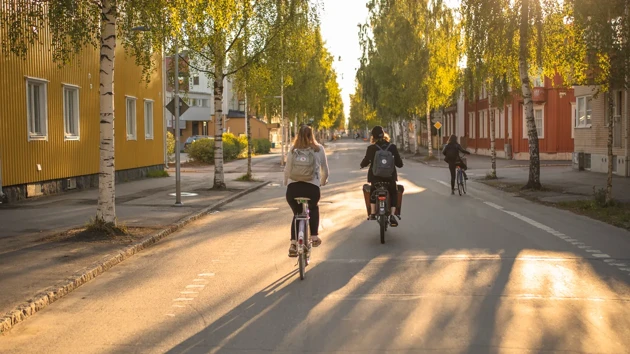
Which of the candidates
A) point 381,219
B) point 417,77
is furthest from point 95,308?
point 417,77

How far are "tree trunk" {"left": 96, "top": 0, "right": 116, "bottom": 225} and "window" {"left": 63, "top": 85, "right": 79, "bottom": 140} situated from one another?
11.6m

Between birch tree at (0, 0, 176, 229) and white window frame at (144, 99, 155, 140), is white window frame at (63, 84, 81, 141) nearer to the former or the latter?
white window frame at (144, 99, 155, 140)

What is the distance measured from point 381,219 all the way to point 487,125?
45.2m

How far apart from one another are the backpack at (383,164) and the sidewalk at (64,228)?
397cm

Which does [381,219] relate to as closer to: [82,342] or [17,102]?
[82,342]

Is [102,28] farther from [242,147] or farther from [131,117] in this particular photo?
[242,147]

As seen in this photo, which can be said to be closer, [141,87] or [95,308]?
[95,308]

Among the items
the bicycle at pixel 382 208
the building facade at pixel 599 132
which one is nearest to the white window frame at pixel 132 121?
the building facade at pixel 599 132

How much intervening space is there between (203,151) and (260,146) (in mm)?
24348

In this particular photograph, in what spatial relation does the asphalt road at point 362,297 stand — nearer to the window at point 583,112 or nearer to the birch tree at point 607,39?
the birch tree at point 607,39

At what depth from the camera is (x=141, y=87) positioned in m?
31.3

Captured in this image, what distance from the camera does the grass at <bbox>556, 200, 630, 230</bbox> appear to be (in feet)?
46.5

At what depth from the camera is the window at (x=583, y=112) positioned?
106 ft

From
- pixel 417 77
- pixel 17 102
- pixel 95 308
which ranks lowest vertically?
pixel 95 308
